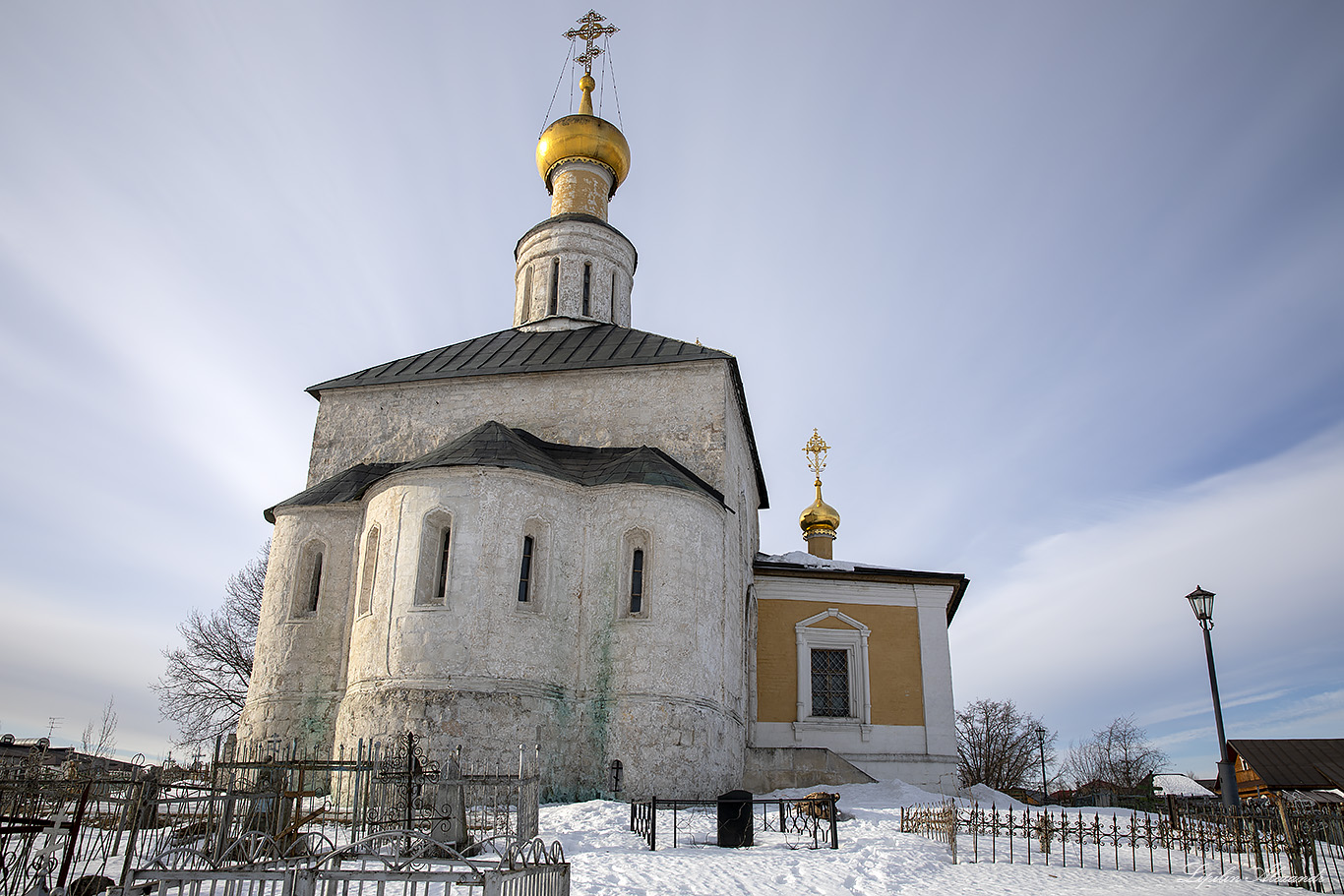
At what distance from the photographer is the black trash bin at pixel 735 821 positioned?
10352mm

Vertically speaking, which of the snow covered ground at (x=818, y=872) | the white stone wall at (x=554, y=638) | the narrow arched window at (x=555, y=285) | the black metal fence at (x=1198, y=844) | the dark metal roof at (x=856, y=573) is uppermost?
the narrow arched window at (x=555, y=285)

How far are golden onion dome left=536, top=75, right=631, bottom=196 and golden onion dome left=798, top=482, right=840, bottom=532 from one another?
11.5 meters

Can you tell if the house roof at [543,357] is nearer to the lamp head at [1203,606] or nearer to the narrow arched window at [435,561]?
the narrow arched window at [435,561]

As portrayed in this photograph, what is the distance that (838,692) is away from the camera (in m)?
20.1

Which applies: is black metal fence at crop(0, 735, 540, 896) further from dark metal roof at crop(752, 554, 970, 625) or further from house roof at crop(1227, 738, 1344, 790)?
house roof at crop(1227, 738, 1344, 790)

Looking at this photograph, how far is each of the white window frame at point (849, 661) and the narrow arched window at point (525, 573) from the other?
26.0 ft

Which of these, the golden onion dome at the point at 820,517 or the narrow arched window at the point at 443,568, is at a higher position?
the golden onion dome at the point at 820,517

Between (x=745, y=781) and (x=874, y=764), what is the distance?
3.76 meters

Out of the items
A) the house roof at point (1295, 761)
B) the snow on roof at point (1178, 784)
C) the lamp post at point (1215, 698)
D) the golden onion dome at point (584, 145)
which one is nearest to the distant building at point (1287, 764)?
the house roof at point (1295, 761)

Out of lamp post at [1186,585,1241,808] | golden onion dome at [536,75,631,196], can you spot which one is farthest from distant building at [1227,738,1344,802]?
golden onion dome at [536,75,631,196]

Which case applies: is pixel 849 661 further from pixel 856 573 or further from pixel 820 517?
pixel 820 517

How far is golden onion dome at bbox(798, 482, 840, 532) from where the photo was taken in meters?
28.5

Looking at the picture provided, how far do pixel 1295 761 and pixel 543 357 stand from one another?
2794 centimetres

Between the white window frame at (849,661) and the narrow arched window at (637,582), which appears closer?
the narrow arched window at (637,582)
